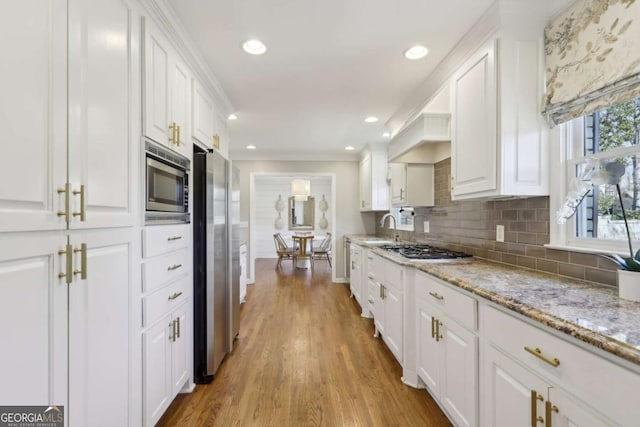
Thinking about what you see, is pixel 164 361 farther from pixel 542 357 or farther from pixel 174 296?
pixel 542 357

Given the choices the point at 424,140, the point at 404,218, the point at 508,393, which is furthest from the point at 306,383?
the point at 404,218

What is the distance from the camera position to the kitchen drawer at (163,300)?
1.53 meters

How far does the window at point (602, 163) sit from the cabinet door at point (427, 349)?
0.87 m

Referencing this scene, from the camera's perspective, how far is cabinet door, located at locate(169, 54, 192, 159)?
1.83 m

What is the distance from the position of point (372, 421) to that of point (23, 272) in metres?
1.84

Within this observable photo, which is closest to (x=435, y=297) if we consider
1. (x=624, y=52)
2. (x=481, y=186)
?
(x=481, y=186)

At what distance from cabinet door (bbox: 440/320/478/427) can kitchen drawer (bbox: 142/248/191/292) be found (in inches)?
63.9

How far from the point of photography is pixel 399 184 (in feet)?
11.4

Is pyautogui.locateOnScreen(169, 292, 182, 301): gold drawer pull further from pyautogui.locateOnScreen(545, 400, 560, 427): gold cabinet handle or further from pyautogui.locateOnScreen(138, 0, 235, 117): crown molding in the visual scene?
pyautogui.locateOnScreen(545, 400, 560, 427): gold cabinet handle

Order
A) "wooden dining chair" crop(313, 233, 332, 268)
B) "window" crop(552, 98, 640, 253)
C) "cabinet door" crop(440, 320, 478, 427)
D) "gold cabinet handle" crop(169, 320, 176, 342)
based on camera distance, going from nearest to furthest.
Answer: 1. "window" crop(552, 98, 640, 253)
2. "cabinet door" crop(440, 320, 478, 427)
3. "gold cabinet handle" crop(169, 320, 176, 342)
4. "wooden dining chair" crop(313, 233, 332, 268)

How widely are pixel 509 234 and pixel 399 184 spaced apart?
1658 mm

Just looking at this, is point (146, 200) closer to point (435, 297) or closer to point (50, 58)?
point (50, 58)
